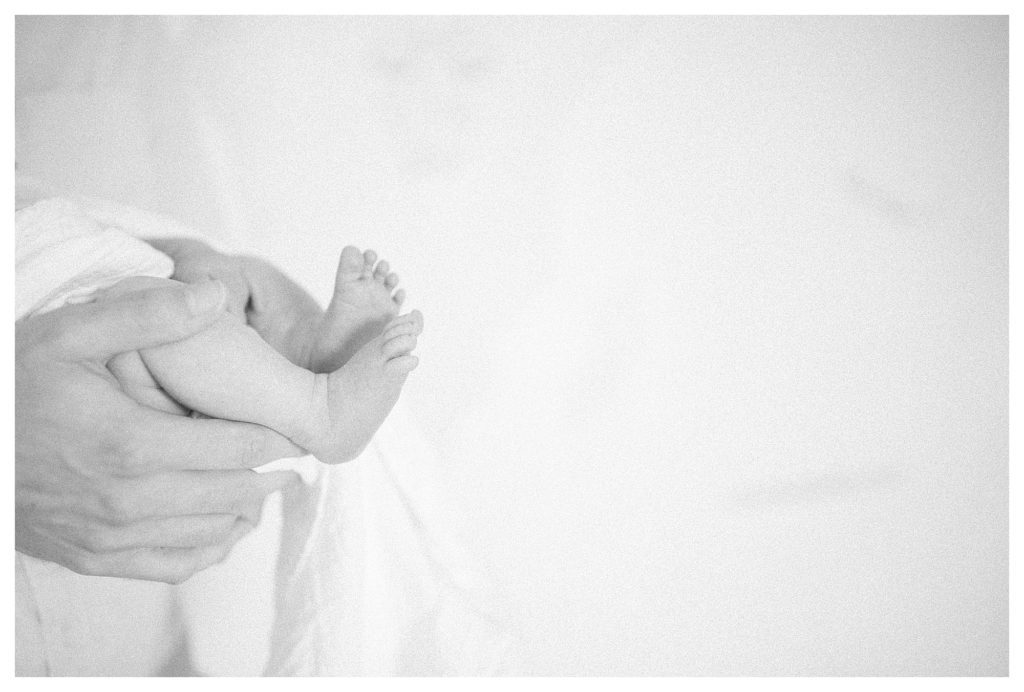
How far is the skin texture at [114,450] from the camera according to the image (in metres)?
0.59

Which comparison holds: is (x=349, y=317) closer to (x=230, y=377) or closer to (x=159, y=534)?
(x=230, y=377)

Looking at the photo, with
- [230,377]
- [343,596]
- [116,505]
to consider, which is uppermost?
[230,377]

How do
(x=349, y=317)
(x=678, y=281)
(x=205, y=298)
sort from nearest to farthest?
(x=205, y=298) < (x=349, y=317) < (x=678, y=281)

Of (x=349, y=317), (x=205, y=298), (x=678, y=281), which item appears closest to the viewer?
(x=205, y=298)

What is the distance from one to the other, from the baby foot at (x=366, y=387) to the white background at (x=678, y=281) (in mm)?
318

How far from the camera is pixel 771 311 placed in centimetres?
98

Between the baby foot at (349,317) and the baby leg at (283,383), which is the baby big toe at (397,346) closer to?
the baby leg at (283,383)

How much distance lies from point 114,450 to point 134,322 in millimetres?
123

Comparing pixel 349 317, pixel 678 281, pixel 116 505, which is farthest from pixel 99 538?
pixel 678 281

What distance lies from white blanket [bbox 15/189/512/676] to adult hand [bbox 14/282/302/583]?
113mm

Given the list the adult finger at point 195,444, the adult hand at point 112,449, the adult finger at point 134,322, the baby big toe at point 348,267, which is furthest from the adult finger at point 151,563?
the baby big toe at point 348,267

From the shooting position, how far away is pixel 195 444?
2.03 ft
